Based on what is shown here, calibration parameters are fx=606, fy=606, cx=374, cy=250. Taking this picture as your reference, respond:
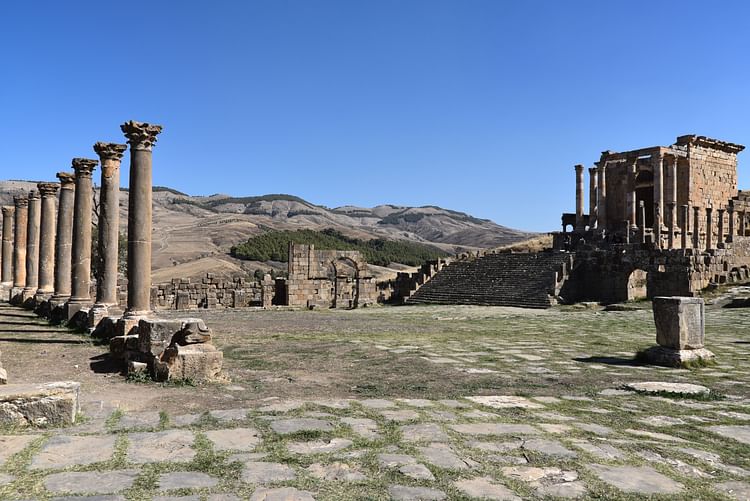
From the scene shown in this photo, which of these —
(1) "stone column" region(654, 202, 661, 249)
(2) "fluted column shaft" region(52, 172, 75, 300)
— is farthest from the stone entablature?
(1) "stone column" region(654, 202, 661, 249)

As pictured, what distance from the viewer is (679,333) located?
29.6 feet

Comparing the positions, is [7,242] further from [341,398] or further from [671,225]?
[671,225]

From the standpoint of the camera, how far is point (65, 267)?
642 inches

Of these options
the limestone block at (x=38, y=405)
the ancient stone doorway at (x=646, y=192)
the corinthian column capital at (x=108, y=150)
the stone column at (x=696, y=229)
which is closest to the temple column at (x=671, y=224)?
the stone column at (x=696, y=229)

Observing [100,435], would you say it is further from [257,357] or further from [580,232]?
[580,232]

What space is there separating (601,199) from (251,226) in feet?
167

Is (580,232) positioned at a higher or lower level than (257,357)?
higher

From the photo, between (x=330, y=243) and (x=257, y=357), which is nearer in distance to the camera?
(x=257, y=357)

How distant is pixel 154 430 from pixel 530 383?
4557mm

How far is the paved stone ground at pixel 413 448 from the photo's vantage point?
3.66 meters

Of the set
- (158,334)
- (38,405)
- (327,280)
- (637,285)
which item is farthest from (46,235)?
(637,285)

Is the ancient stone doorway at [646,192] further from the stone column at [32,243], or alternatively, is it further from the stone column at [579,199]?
the stone column at [32,243]

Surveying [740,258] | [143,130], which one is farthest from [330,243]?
[143,130]

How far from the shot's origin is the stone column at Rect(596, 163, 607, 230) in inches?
1570
